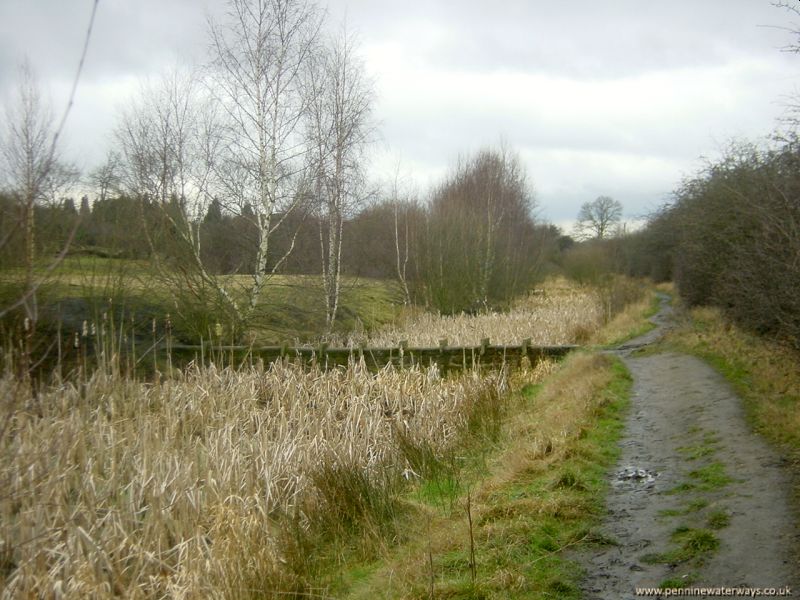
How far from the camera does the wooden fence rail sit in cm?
1472

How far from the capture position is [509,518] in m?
6.63

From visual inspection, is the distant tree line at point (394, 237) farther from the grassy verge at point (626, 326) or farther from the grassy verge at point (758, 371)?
the grassy verge at point (758, 371)

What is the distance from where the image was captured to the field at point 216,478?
17.2ft

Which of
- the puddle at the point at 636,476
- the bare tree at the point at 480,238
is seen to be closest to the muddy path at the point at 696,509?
the puddle at the point at 636,476

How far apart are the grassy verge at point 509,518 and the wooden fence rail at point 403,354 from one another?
4.26 metres

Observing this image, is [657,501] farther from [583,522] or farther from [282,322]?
[282,322]

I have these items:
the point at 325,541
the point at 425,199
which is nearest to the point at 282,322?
the point at 325,541

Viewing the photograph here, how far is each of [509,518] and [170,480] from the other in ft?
9.03

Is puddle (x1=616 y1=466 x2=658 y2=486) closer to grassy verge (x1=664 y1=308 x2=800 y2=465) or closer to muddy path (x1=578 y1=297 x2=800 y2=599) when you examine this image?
muddy path (x1=578 y1=297 x2=800 y2=599)

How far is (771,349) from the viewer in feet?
42.2

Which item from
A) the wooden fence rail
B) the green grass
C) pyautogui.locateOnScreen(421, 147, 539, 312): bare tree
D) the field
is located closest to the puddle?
the field

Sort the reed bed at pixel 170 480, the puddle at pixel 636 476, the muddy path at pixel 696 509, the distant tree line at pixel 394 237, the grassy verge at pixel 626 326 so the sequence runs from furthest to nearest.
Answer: the grassy verge at pixel 626 326, the distant tree line at pixel 394 237, the puddle at pixel 636 476, the muddy path at pixel 696 509, the reed bed at pixel 170 480

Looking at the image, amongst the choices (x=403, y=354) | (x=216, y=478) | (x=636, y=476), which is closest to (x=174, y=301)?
(x=403, y=354)

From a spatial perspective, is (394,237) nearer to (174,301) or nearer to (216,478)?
(174,301)
